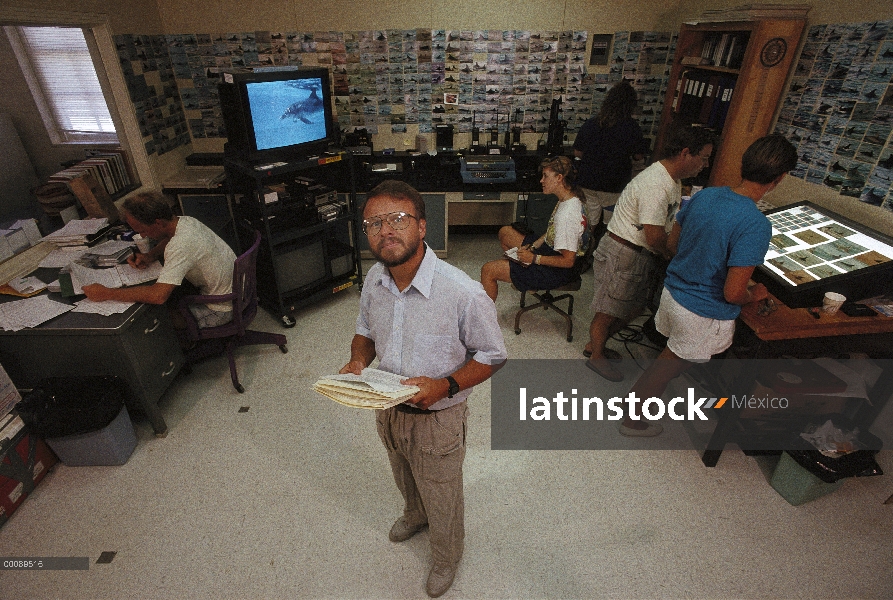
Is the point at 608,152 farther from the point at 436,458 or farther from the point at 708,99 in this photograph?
the point at 436,458

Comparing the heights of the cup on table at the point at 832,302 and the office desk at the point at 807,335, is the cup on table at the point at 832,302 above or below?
above

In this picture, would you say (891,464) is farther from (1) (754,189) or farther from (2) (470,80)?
(2) (470,80)

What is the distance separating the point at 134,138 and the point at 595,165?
377cm

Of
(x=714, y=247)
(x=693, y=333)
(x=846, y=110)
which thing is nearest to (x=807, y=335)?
(x=693, y=333)

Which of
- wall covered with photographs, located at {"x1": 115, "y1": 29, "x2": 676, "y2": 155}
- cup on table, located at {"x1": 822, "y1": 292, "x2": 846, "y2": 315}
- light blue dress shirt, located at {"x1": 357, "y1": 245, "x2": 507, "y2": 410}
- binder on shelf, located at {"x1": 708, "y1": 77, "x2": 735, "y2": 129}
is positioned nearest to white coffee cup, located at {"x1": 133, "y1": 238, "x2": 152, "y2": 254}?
wall covered with photographs, located at {"x1": 115, "y1": 29, "x2": 676, "y2": 155}

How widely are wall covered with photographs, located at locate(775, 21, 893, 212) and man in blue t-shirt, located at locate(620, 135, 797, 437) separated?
98 cm

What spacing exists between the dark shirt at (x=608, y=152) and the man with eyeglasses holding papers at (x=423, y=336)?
9.39 ft

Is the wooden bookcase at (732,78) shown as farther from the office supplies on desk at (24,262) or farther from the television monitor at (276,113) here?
the office supplies on desk at (24,262)

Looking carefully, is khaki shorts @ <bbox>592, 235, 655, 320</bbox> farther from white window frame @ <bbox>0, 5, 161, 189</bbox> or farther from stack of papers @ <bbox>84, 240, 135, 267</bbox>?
white window frame @ <bbox>0, 5, 161, 189</bbox>

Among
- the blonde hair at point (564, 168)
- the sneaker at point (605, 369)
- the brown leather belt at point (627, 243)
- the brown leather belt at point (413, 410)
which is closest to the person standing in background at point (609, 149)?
the blonde hair at point (564, 168)

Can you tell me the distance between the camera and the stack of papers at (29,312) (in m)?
2.26

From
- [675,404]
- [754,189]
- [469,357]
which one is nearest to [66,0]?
[469,357]

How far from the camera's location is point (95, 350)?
237 centimetres

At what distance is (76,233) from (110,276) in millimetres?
697
